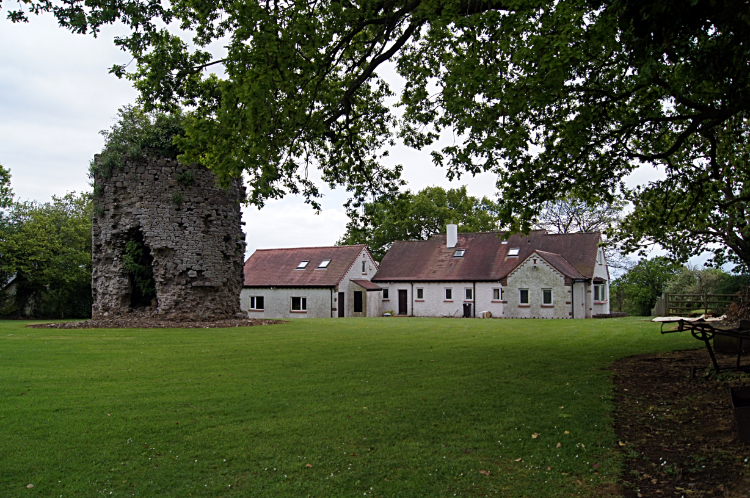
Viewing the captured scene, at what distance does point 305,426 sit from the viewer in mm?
6723

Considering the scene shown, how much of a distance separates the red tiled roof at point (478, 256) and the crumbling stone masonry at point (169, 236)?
20.5m

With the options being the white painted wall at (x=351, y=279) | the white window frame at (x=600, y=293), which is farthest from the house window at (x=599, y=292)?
the white painted wall at (x=351, y=279)

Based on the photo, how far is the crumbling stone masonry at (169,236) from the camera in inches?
975

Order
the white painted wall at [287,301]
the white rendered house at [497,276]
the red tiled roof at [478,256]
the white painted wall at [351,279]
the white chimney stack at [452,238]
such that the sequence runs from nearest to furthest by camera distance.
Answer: the white rendered house at [497,276] → the red tiled roof at [478,256] → the white painted wall at [287,301] → the white painted wall at [351,279] → the white chimney stack at [452,238]

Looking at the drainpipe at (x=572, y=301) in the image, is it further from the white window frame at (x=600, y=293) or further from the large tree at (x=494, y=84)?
the large tree at (x=494, y=84)

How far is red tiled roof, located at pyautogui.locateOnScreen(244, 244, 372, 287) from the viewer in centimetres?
4228

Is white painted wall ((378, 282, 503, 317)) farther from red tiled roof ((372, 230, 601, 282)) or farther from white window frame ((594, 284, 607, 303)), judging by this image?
white window frame ((594, 284, 607, 303))

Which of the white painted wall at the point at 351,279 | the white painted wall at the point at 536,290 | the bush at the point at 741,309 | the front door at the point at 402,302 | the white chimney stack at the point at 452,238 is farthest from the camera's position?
the white chimney stack at the point at 452,238

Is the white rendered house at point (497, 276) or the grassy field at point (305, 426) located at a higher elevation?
the white rendered house at point (497, 276)

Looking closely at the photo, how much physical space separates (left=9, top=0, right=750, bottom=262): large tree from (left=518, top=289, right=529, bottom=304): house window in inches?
903

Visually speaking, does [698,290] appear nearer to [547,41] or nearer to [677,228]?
[677,228]

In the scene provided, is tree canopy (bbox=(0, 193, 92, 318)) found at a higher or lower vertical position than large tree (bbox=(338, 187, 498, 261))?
lower

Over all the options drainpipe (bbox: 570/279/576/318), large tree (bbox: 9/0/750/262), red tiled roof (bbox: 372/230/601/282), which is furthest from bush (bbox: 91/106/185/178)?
drainpipe (bbox: 570/279/576/318)

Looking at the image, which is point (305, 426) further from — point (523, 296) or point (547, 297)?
point (523, 296)
